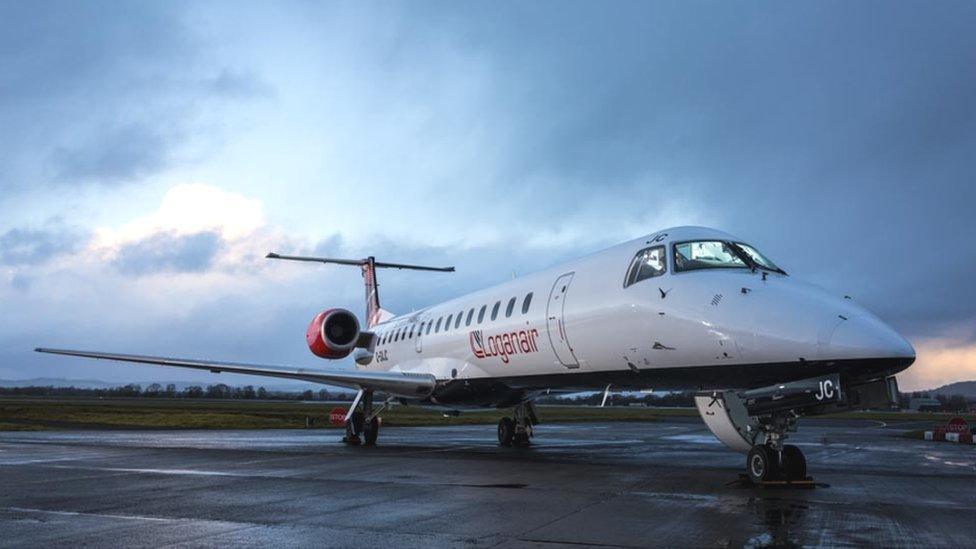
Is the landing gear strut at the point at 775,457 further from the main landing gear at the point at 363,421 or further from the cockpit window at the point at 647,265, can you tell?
the main landing gear at the point at 363,421

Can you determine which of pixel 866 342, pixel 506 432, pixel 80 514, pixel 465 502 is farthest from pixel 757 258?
pixel 506 432

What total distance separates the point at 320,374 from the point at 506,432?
17.0 ft

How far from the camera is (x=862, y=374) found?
29.7 feet

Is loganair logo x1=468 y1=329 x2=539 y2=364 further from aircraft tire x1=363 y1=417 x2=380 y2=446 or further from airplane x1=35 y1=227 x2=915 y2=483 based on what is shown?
aircraft tire x1=363 y1=417 x2=380 y2=446

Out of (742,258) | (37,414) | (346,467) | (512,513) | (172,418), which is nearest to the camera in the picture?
(512,513)

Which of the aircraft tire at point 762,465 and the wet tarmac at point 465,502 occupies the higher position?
the aircraft tire at point 762,465

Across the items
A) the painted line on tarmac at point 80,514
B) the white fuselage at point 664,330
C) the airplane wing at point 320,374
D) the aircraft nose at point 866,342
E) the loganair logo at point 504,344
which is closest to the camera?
the painted line on tarmac at point 80,514

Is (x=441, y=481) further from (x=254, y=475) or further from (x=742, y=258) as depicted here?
(x=742, y=258)

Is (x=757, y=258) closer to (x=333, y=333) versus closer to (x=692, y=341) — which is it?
(x=692, y=341)

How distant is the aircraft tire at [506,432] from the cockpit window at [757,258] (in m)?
10.1

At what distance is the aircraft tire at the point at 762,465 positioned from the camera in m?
10.4

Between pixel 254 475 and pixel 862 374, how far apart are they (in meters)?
8.64

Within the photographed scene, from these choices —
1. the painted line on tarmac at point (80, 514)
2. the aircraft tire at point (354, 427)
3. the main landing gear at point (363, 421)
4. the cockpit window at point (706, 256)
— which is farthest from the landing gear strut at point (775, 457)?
the aircraft tire at point (354, 427)

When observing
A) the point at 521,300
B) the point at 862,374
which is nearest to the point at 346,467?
the point at 521,300
